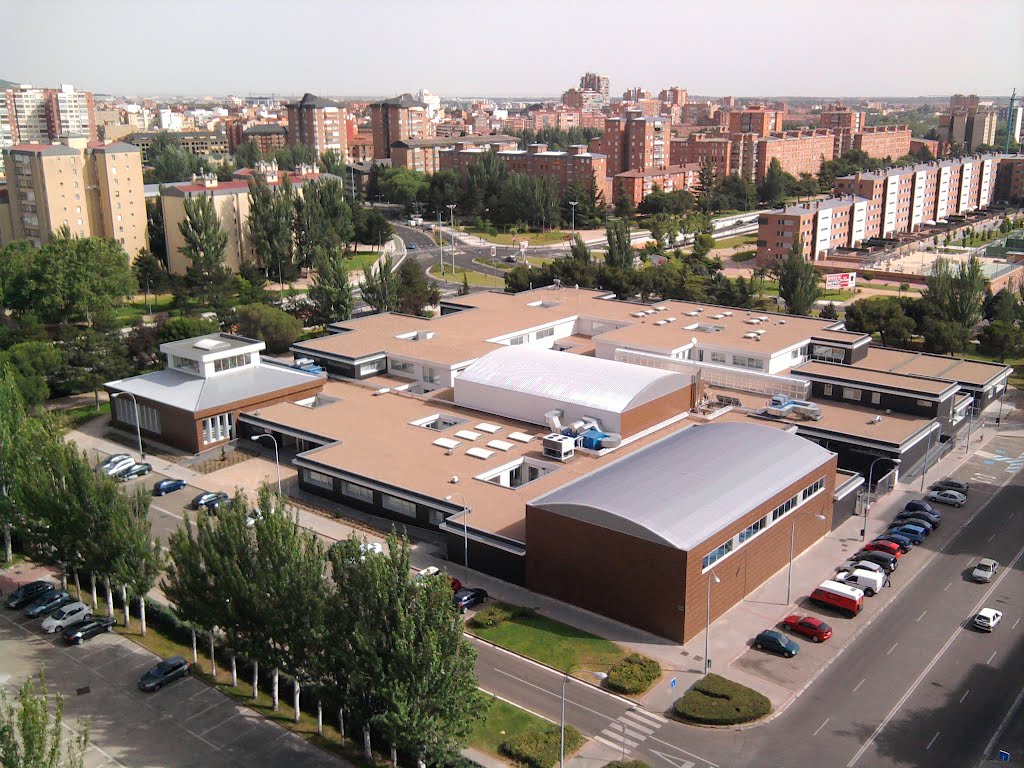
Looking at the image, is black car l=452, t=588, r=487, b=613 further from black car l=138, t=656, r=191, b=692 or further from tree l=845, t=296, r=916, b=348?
tree l=845, t=296, r=916, b=348

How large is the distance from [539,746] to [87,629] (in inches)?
600

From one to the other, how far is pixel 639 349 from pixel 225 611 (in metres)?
31.3

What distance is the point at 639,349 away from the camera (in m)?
50.2

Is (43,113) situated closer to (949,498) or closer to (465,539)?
(465,539)

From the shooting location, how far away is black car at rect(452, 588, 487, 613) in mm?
29734

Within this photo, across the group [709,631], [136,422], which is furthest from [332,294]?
[709,631]

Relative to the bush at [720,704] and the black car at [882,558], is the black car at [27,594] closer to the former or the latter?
the bush at [720,704]

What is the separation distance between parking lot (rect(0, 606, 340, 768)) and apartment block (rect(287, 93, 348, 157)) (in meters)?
154

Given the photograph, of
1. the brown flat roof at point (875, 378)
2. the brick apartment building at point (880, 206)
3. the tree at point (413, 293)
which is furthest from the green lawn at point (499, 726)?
the brick apartment building at point (880, 206)

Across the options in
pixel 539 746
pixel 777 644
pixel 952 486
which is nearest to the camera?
pixel 539 746

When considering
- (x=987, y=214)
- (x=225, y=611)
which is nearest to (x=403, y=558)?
(x=225, y=611)

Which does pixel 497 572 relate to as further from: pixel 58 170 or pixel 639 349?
pixel 58 170

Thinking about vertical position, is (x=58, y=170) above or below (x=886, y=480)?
above

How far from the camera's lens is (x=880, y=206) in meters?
108
